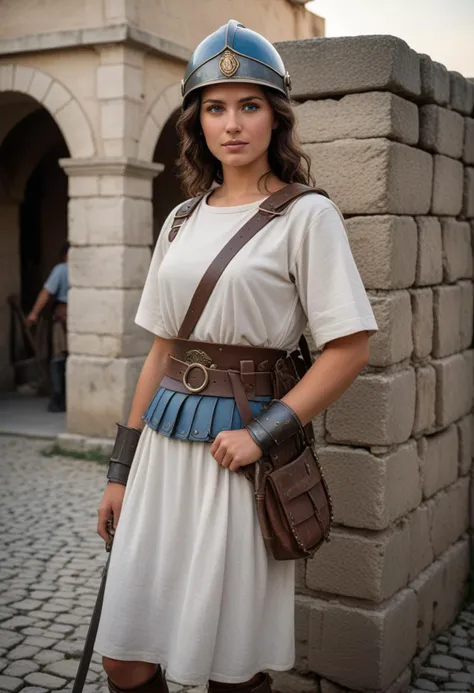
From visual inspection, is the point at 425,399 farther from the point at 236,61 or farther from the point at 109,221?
the point at 109,221

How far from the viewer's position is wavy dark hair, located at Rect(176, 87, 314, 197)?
2.41 meters

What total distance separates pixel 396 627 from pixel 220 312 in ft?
5.54

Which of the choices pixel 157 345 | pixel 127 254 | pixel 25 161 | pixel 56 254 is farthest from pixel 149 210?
pixel 157 345

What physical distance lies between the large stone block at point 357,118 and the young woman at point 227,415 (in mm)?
821

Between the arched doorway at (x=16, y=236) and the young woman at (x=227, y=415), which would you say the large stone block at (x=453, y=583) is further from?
the arched doorway at (x=16, y=236)

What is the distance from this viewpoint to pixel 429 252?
3.66m

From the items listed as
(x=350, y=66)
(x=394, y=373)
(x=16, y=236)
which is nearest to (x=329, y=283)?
(x=394, y=373)

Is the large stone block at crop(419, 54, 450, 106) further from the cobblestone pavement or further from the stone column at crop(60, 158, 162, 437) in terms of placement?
the stone column at crop(60, 158, 162, 437)

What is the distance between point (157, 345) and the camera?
105 inches

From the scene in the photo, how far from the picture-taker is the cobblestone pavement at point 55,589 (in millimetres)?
3617

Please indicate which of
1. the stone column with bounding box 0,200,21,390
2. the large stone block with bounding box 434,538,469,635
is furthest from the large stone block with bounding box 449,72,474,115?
the stone column with bounding box 0,200,21,390

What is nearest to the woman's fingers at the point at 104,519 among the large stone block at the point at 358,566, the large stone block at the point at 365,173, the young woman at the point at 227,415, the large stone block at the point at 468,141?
the young woman at the point at 227,415

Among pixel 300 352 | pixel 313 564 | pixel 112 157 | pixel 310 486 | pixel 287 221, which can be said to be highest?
pixel 112 157

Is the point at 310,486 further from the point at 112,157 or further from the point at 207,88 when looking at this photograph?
the point at 112,157
